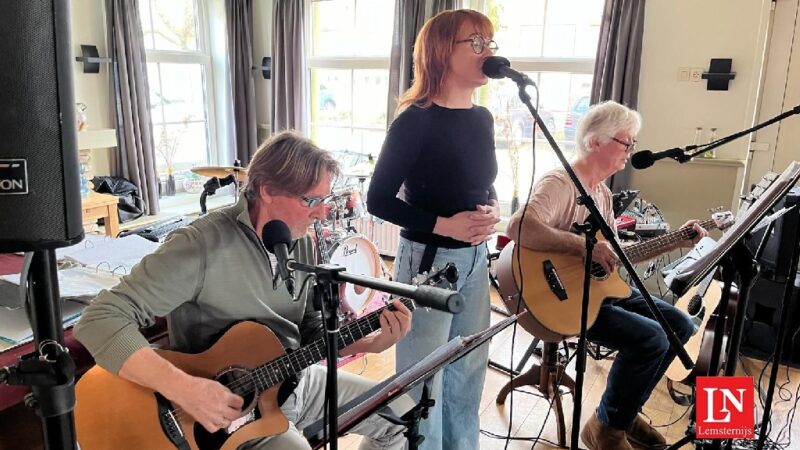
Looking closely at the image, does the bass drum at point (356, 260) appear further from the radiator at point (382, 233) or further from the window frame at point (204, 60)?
the window frame at point (204, 60)

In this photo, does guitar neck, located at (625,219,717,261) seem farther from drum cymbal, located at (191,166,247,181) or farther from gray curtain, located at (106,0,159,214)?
gray curtain, located at (106,0,159,214)

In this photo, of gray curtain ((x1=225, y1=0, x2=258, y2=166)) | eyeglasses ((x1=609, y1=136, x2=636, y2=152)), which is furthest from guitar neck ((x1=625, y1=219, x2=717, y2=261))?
gray curtain ((x1=225, y1=0, x2=258, y2=166))

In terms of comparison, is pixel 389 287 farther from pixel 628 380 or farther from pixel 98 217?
pixel 98 217

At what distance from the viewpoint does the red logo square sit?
136 centimetres

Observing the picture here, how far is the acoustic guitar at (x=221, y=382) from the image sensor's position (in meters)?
1.22

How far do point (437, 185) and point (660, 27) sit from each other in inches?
101

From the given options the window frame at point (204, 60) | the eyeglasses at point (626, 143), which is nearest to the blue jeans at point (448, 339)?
the eyeglasses at point (626, 143)

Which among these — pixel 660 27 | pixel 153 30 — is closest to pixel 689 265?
pixel 660 27

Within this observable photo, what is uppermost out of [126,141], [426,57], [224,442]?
[426,57]

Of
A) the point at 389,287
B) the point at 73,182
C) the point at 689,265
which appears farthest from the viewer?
the point at 689,265

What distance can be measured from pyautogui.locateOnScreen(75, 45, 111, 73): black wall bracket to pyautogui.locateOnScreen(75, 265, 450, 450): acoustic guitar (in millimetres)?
3188

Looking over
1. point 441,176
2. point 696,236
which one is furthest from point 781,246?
point 441,176

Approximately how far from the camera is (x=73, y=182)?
57cm

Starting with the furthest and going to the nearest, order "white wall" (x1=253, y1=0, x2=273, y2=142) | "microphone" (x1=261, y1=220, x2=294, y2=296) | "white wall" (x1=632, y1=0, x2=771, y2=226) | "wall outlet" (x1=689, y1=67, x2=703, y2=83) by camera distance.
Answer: "white wall" (x1=253, y1=0, x2=273, y2=142), "wall outlet" (x1=689, y1=67, x2=703, y2=83), "white wall" (x1=632, y1=0, x2=771, y2=226), "microphone" (x1=261, y1=220, x2=294, y2=296)
